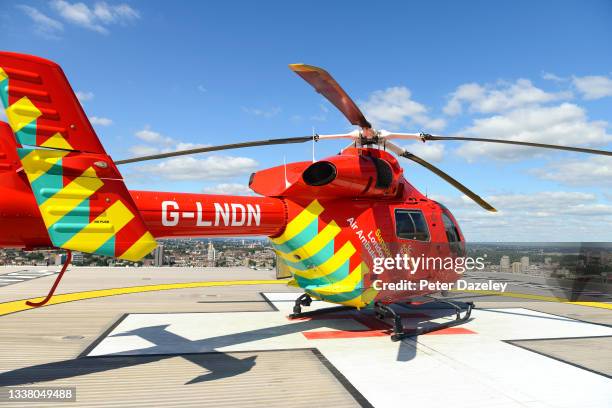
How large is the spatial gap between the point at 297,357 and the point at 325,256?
2150 millimetres

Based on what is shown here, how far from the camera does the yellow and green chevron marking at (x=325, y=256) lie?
8.44 metres

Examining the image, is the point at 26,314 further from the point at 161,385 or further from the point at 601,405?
the point at 601,405

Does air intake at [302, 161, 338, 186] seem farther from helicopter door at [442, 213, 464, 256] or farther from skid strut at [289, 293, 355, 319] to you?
helicopter door at [442, 213, 464, 256]

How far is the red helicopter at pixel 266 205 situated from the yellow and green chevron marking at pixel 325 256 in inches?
0.8

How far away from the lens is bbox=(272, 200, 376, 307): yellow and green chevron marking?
332 inches

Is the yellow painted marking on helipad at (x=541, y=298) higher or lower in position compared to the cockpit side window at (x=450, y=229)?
lower

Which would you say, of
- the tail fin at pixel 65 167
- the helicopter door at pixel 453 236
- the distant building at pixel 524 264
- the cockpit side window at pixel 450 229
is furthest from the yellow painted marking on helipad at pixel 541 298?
the tail fin at pixel 65 167

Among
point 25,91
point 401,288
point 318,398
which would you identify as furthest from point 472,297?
point 25,91

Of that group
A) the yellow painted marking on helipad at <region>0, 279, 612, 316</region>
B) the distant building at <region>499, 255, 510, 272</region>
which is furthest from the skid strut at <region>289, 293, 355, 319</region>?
the distant building at <region>499, 255, 510, 272</region>

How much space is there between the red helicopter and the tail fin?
1cm

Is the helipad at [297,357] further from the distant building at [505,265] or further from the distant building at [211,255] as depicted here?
the distant building at [211,255]

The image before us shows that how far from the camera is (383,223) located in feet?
29.9

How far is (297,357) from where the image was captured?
710cm

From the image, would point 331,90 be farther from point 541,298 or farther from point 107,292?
point 541,298
